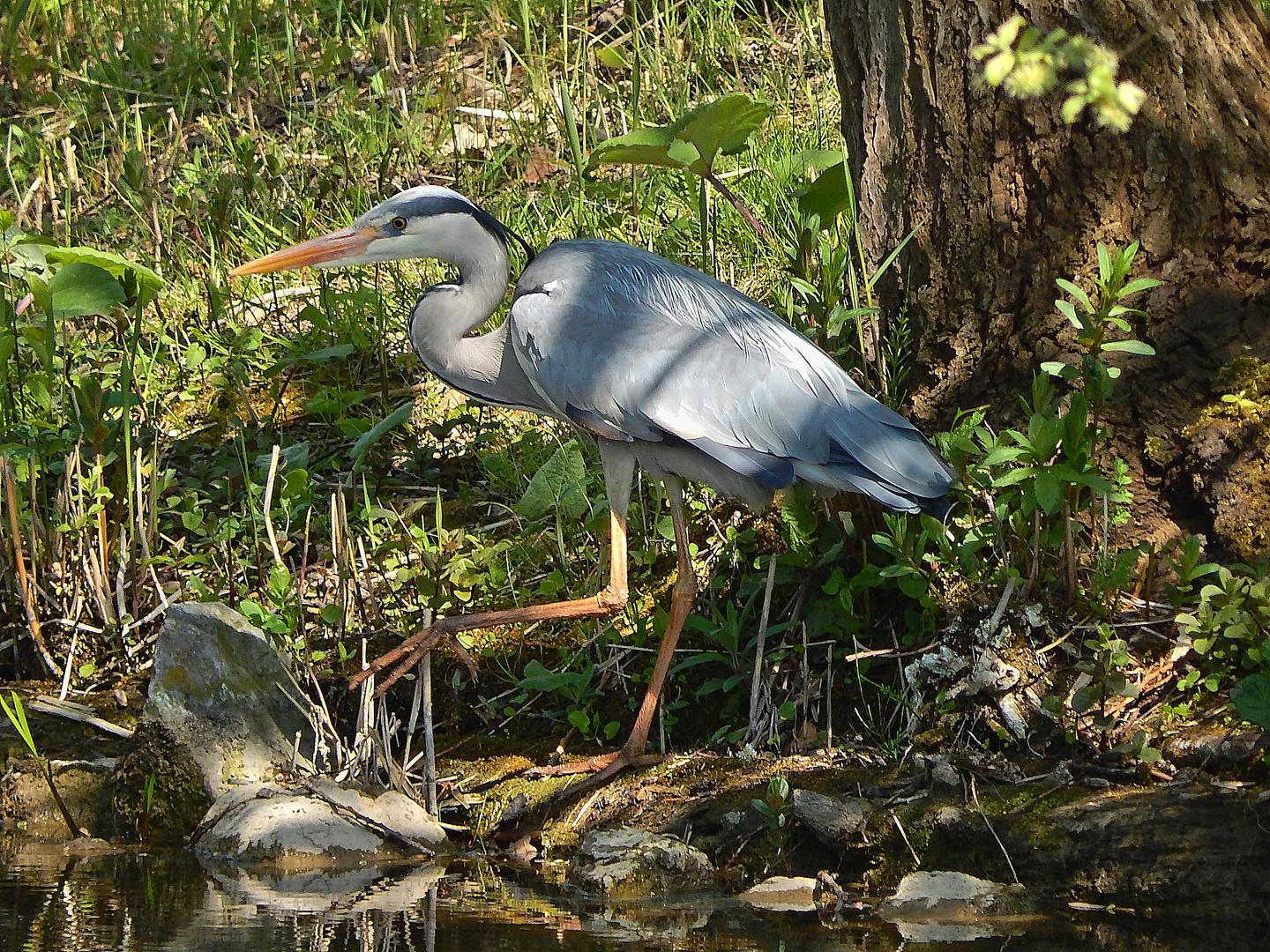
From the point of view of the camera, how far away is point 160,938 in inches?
104

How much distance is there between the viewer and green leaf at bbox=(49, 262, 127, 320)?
4238 millimetres

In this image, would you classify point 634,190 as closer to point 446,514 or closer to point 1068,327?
point 446,514

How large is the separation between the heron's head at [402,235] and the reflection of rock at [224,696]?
118 centimetres

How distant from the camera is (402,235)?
4.29 m

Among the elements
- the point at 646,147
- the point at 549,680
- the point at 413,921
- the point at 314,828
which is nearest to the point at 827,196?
the point at 646,147

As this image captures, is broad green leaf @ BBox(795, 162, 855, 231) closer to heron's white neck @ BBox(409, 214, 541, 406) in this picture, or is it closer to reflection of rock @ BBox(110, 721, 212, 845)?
heron's white neck @ BBox(409, 214, 541, 406)

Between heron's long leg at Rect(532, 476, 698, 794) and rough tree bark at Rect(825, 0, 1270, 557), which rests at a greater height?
rough tree bark at Rect(825, 0, 1270, 557)

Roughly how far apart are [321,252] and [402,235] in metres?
0.26

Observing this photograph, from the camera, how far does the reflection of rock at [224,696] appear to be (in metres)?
3.51

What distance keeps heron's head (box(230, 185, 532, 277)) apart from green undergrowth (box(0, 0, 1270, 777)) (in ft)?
1.49

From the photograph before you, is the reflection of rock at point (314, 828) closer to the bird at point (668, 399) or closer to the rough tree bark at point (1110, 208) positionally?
the bird at point (668, 399)

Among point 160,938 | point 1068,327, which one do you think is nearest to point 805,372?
point 1068,327

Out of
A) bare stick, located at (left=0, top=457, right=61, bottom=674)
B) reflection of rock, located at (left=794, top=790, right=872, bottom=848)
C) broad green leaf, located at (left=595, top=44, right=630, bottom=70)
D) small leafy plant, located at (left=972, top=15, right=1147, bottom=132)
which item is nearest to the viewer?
small leafy plant, located at (left=972, top=15, right=1147, bottom=132)

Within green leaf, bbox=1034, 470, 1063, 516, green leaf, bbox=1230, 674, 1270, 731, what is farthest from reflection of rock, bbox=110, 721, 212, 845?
green leaf, bbox=1230, 674, 1270, 731
